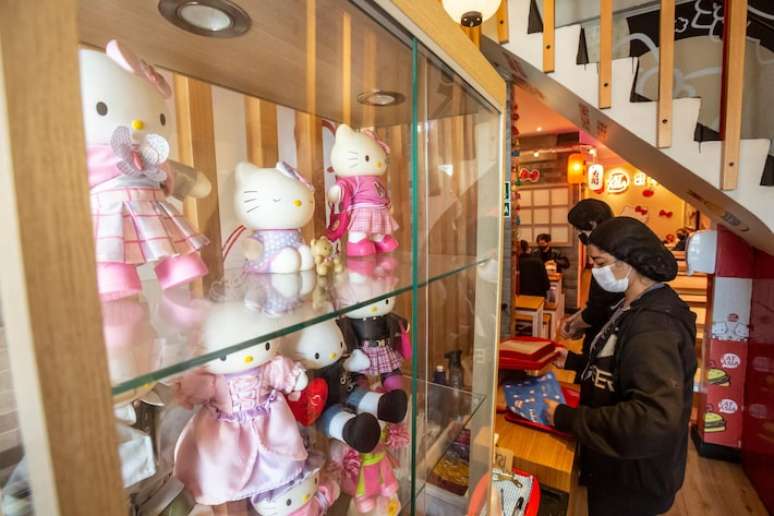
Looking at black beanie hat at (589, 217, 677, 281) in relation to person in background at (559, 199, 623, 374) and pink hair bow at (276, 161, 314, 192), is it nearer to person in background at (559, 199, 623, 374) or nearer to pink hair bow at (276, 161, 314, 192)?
person in background at (559, 199, 623, 374)

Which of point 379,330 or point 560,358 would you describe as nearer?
point 379,330

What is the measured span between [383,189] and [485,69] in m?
0.32

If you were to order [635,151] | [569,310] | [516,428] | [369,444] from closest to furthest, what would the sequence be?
[369,444], [516,428], [635,151], [569,310]

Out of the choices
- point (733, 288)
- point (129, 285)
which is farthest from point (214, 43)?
point (733, 288)

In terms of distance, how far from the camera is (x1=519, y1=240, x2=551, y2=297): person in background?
3883 mm

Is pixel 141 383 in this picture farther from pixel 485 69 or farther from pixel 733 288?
pixel 733 288

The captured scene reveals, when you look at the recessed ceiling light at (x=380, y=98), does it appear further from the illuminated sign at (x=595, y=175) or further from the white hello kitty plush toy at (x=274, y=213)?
the illuminated sign at (x=595, y=175)

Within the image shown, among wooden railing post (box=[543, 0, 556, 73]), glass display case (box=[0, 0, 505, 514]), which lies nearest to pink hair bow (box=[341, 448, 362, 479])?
glass display case (box=[0, 0, 505, 514])

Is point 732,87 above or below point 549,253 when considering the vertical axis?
above

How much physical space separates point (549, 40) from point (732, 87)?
27.7 inches

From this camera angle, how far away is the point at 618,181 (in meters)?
6.18

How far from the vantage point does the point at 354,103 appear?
82cm

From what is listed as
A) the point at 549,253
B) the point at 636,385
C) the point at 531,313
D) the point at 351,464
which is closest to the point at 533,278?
the point at 531,313

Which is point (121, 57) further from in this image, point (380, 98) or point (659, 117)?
point (659, 117)
